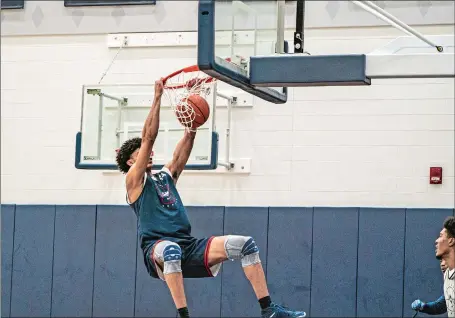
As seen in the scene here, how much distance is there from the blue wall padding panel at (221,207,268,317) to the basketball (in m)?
3.17

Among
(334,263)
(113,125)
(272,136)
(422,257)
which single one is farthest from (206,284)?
(422,257)

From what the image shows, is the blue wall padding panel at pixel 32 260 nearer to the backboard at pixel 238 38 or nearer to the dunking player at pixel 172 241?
the dunking player at pixel 172 241

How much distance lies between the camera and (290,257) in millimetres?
10359

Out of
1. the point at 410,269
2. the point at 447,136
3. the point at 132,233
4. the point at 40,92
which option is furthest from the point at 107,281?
the point at 447,136

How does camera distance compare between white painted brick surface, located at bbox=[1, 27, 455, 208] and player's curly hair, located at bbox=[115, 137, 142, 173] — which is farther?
white painted brick surface, located at bbox=[1, 27, 455, 208]

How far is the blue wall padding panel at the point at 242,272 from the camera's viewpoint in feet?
34.2

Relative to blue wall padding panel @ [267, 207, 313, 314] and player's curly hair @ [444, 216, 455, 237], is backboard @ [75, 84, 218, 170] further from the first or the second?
player's curly hair @ [444, 216, 455, 237]

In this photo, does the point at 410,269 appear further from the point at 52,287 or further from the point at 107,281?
the point at 52,287

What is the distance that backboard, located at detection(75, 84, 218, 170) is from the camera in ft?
32.7

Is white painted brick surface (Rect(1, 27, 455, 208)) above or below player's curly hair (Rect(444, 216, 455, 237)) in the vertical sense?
above

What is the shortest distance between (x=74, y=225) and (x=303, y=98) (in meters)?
3.09

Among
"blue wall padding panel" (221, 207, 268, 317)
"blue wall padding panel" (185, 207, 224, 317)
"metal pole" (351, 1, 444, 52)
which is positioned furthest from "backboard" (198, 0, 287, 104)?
"blue wall padding panel" (185, 207, 224, 317)

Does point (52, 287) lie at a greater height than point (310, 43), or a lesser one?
lesser

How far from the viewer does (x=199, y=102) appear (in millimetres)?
7414
